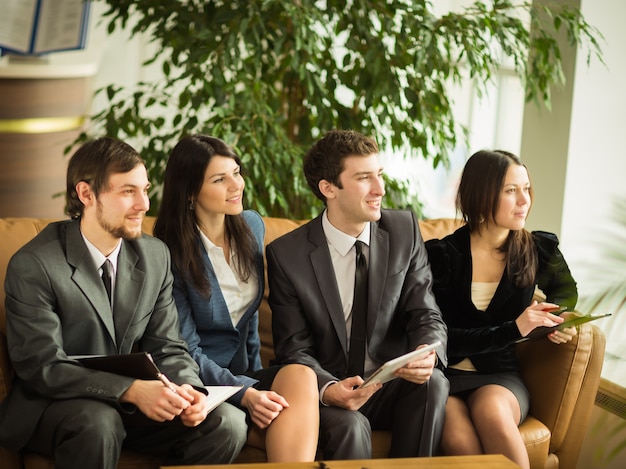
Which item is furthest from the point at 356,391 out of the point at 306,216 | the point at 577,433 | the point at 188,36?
the point at 188,36

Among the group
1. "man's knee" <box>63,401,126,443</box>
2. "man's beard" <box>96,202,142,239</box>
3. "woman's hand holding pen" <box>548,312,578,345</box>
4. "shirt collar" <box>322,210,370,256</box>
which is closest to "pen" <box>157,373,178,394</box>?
"man's knee" <box>63,401,126,443</box>

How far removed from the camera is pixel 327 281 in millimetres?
2729

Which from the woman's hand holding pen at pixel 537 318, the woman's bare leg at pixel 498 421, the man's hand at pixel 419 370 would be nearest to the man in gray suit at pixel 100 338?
the man's hand at pixel 419 370

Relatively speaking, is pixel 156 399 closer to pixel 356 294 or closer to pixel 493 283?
pixel 356 294

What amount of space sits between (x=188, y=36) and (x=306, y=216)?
90 centimetres

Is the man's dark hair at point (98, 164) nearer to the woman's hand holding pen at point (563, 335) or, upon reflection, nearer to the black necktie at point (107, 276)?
the black necktie at point (107, 276)

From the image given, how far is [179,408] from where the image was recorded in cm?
225

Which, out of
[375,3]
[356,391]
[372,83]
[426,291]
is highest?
[375,3]

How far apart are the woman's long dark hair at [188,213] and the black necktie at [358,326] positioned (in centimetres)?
35

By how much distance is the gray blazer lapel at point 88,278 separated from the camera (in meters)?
2.39

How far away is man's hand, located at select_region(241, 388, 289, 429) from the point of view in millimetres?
2416

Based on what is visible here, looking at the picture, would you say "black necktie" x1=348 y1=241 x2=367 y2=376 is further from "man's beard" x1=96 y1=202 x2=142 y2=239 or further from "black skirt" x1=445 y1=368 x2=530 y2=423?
"man's beard" x1=96 y1=202 x2=142 y2=239

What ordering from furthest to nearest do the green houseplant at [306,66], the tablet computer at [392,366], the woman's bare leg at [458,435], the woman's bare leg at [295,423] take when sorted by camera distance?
1. the green houseplant at [306,66]
2. the woman's bare leg at [458,435]
3. the woman's bare leg at [295,423]
4. the tablet computer at [392,366]

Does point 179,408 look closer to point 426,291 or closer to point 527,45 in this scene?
point 426,291
